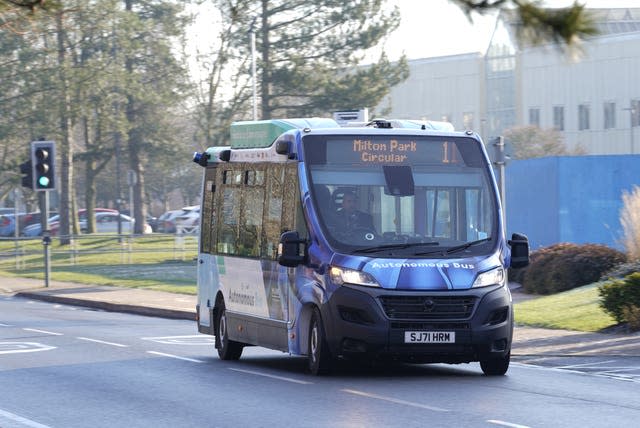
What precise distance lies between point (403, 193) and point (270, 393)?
287 centimetres

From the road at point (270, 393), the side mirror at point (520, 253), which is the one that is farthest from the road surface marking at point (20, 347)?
the side mirror at point (520, 253)

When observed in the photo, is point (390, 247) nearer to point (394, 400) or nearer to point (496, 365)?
point (496, 365)

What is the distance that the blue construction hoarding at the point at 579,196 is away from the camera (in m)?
32.8

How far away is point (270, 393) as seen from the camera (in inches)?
530

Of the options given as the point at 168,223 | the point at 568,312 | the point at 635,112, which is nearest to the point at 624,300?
the point at 568,312

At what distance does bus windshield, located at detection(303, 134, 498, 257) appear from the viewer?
48.1 ft

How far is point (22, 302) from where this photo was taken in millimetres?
32500

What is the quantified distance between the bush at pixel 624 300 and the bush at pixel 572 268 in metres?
6.85

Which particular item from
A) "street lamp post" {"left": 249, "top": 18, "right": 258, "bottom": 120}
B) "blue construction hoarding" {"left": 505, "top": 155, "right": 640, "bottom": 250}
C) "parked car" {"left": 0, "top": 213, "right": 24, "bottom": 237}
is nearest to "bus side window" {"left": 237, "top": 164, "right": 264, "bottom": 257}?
"blue construction hoarding" {"left": 505, "top": 155, "right": 640, "bottom": 250}

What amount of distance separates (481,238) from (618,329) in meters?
5.60

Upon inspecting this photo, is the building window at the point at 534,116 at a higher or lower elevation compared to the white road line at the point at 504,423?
higher

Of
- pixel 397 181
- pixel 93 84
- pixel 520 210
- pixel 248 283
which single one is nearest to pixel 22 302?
pixel 520 210

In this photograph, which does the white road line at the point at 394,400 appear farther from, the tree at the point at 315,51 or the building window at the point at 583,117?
the building window at the point at 583,117

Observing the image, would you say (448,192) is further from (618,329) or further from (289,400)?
(618,329)
